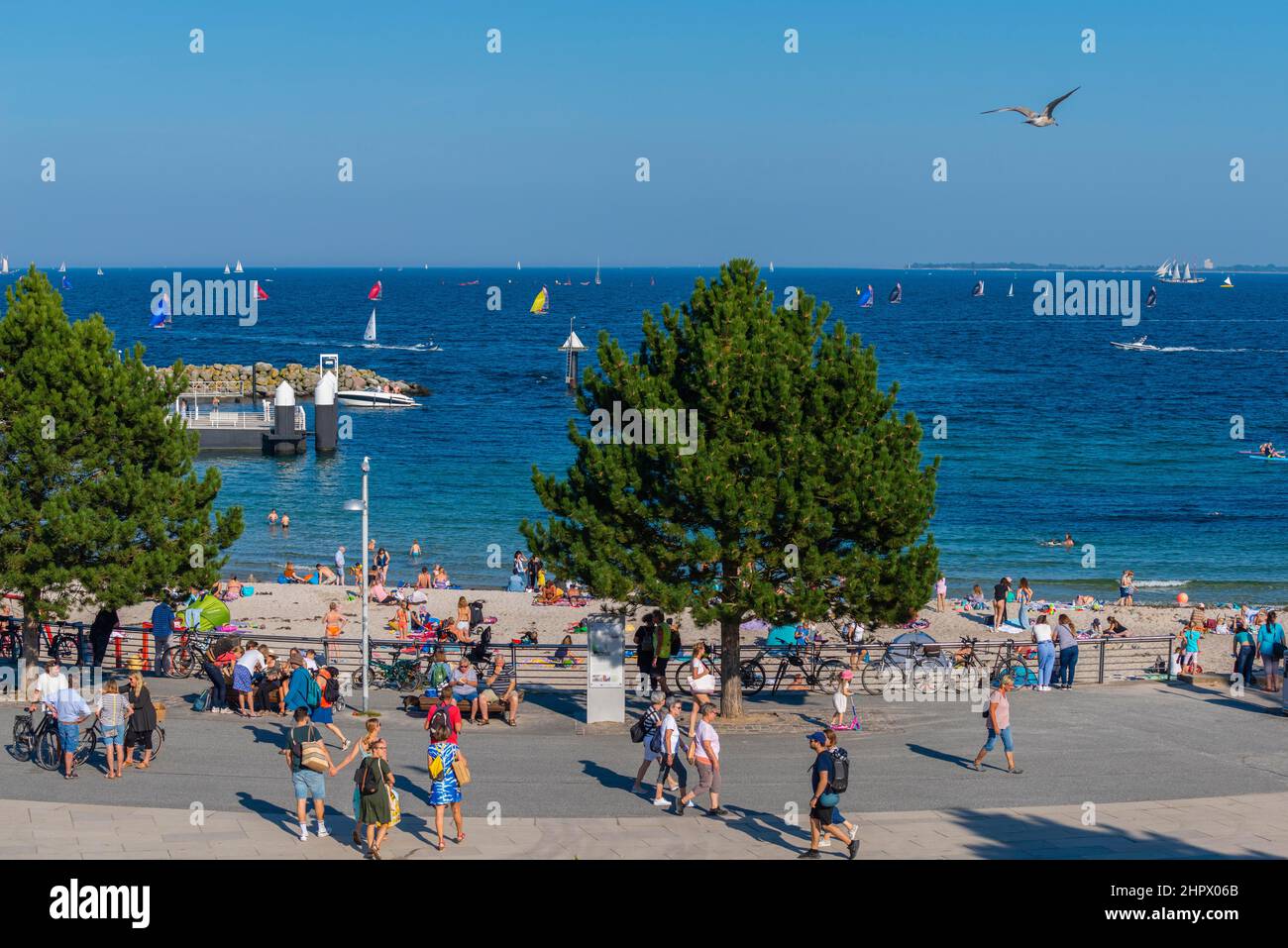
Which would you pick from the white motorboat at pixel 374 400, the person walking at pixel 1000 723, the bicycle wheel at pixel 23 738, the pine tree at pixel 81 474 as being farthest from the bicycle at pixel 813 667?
→ the white motorboat at pixel 374 400

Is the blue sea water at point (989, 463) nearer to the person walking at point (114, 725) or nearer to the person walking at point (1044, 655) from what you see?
the person walking at point (1044, 655)

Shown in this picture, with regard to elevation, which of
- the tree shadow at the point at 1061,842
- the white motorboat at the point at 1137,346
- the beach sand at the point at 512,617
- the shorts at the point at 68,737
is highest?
the white motorboat at the point at 1137,346

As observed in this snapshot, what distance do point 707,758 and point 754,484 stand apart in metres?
5.09

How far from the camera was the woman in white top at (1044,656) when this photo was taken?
24125mm

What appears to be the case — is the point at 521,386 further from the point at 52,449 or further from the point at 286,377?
the point at 52,449

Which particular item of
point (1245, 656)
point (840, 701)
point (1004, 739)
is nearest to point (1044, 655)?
point (1245, 656)

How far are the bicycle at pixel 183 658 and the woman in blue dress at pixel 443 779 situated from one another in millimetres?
10415

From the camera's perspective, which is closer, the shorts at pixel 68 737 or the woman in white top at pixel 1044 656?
the shorts at pixel 68 737

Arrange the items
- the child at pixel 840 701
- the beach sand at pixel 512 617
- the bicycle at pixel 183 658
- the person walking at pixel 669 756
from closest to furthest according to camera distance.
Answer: the person walking at pixel 669 756
the child at pixel 840 701
the bicycle at pixel 183 658
the beach sand at pixel 512 617

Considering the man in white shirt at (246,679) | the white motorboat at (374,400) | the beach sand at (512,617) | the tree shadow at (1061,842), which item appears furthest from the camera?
the white motorboat at (374,400)

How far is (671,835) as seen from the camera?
1589 cm

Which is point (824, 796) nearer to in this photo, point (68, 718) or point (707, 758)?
point (707, 758)

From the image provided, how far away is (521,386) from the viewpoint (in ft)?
355

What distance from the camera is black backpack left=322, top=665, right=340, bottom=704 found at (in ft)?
67.7
